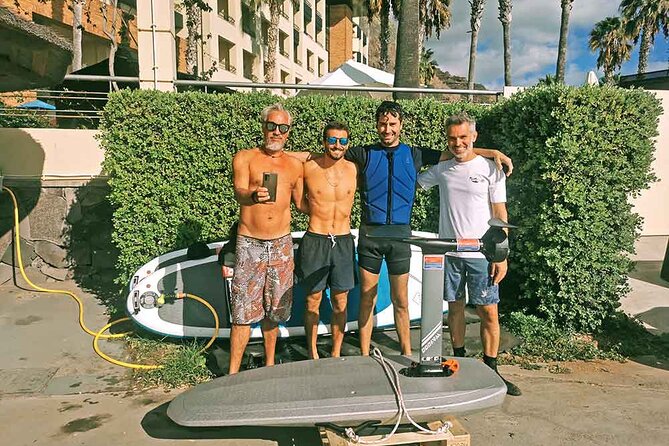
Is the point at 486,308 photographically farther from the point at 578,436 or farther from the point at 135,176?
the point at 135,176

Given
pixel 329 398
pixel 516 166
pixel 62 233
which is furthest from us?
pixel 62 233

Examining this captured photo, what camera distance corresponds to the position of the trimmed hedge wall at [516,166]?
480cm

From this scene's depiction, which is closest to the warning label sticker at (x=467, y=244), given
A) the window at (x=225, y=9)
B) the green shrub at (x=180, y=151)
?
the green shrub at (x=180, y=151)

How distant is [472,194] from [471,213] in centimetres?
15

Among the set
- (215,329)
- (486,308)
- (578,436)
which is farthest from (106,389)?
(578,436)

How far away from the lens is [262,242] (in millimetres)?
3818

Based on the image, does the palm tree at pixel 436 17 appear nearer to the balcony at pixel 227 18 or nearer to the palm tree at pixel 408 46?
the balcony at pixel 227 18

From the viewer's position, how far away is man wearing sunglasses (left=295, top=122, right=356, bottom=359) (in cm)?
391

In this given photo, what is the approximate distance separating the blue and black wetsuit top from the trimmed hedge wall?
66.3 inches

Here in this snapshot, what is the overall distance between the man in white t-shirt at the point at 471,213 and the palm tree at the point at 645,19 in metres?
31.3

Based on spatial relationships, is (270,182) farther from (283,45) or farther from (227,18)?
(283,45)

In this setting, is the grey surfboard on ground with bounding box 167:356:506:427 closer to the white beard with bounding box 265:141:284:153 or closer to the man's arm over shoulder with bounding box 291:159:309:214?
the man's arm over shoulder with bounding box 291:159:309:214

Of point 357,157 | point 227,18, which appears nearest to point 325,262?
point 357,157

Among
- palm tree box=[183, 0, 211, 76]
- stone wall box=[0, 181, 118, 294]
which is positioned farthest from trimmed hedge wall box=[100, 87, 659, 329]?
palm tree box=[183, 0, 211, 76]
